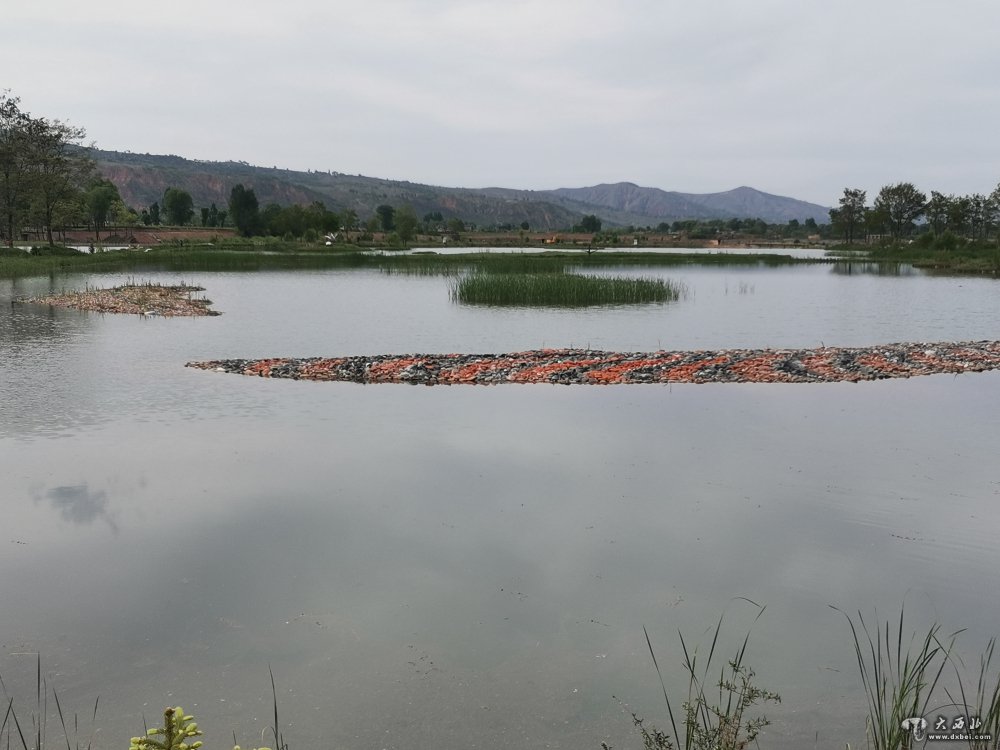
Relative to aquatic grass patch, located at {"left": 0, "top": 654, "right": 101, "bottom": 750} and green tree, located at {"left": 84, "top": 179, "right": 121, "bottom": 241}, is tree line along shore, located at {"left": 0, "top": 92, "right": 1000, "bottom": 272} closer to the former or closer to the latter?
green tree, located at {"left": 84, "top": 179, "right": 121, "bottom": 241}

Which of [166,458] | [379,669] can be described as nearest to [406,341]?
[166,458]

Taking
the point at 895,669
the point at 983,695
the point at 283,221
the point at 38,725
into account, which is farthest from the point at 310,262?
the point at 983,695

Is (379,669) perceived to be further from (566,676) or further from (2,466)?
(2,466)

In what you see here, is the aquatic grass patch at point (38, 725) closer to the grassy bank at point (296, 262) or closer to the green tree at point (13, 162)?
the grassy bank at point (296, 262)

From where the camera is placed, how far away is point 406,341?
25.6m

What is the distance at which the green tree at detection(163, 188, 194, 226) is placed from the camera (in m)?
137

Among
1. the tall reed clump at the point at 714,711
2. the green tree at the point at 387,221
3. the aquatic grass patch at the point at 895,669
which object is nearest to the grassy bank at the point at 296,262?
the aquatic grass patch at the point at 895,669

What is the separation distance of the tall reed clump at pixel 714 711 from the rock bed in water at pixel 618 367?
12.3 meters

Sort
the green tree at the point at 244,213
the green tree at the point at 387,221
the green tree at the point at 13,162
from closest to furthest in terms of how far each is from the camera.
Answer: the green tree at the point at 13,162, the green tree at the point at 244,213, the green tree at the point at 387,221

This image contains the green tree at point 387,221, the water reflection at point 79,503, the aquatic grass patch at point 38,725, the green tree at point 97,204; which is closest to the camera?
the aquatic grass patch at point 38,725

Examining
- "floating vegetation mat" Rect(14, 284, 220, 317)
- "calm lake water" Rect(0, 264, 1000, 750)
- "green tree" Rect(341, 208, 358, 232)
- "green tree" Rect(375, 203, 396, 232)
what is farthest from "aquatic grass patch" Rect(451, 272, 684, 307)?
"green tree" Rect(375, 203, 396, 232)

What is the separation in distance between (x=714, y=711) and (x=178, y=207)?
149023mm

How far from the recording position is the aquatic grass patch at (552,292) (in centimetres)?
3762

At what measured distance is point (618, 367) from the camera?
19.1m
